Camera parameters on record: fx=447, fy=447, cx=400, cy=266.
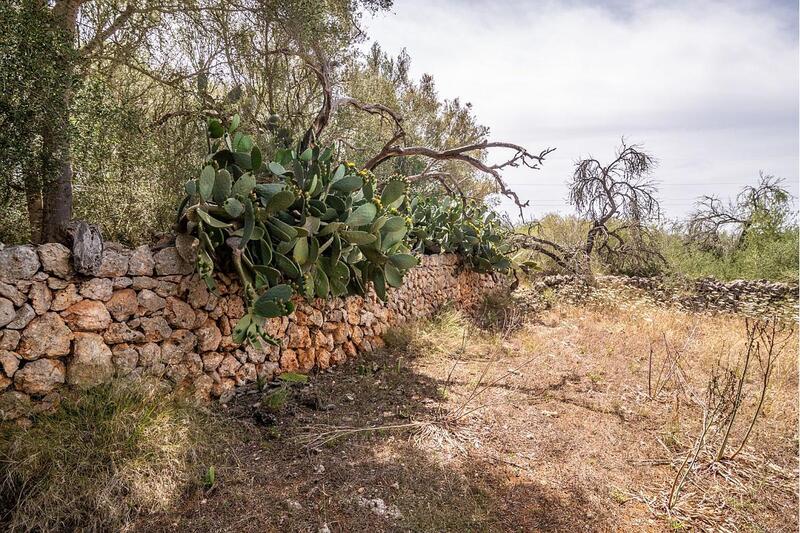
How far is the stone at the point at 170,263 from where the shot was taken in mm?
3135

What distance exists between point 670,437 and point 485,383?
152cm

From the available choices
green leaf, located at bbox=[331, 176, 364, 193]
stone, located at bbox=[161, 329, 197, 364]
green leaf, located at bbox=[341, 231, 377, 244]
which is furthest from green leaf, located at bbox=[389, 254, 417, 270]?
stone, located at bbox=[161, 329, 197, 364]

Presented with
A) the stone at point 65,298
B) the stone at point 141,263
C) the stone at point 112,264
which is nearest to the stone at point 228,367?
the stone at point 141,263

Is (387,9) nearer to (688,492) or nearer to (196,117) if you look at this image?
(196,117)

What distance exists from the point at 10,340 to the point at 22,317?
0.44 feet

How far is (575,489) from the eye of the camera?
2.56 m

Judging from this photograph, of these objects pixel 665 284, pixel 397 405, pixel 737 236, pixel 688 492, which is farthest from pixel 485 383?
pixel 737 236

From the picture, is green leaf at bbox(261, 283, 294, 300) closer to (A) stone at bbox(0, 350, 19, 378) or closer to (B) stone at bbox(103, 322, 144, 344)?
(B) stone at bbox(103, 322, 144, 344)

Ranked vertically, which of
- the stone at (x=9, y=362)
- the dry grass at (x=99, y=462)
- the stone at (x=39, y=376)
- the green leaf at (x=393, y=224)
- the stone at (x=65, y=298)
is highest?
the green leaf at (x=393, y=224)

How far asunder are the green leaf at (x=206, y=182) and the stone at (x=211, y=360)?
1187 millimetres

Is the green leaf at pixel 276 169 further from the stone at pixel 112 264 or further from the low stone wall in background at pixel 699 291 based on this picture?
the low stone wall in background at pixel 699 291

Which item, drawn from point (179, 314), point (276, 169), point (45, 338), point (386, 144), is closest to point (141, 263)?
point (179, 314)

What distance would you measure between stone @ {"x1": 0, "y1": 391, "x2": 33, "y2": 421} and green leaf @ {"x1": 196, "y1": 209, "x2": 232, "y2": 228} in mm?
1398

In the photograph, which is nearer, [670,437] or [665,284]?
[670,437]
